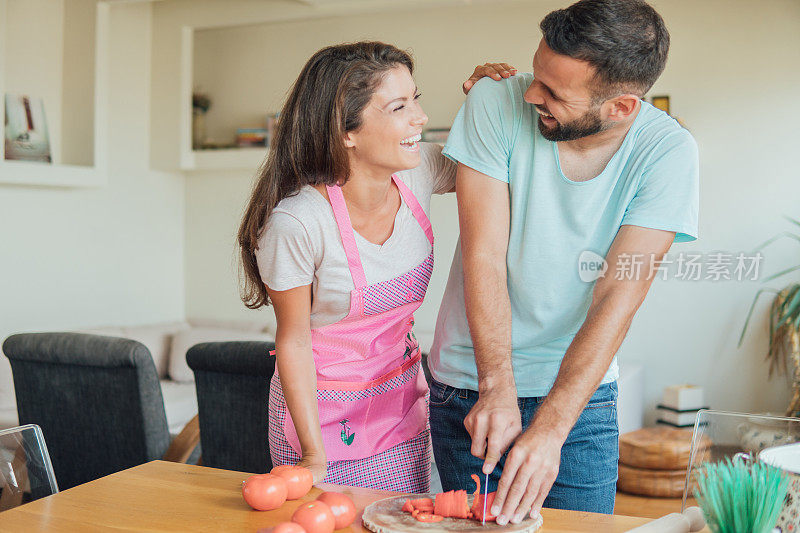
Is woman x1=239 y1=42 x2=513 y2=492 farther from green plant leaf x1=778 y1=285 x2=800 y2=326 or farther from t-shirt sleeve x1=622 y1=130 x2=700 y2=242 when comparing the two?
green plant leaf x1=778 y1=285 x2=800 y2=326

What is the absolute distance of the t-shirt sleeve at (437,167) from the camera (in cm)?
178

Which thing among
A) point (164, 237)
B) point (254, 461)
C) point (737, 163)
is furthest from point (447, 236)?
point (254, 461)

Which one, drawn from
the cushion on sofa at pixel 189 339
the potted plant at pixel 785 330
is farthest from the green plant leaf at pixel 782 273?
the cushion on sofa at pixel 189 339

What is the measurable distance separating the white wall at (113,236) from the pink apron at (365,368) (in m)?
3.20

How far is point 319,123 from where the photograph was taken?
161cm

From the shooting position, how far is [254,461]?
254 centimetres

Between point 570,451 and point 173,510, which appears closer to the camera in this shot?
point 173,510

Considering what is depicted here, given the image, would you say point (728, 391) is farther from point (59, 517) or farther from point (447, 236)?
point (59, 517)

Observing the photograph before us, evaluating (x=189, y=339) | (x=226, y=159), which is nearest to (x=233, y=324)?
(x=189, y=339)

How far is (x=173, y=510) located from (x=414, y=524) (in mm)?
352

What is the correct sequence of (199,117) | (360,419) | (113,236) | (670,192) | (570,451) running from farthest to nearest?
(199,117) < (113,236) < (360,419) < (570,451) < (670,192)

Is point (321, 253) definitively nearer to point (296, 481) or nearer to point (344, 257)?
point (344, 257)

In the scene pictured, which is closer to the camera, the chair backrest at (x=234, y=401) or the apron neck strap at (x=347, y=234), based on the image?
the apron neck strap at (x=347, y=234)

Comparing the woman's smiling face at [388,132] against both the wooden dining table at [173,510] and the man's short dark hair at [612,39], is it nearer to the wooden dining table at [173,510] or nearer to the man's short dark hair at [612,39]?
the man's short dark hair at [612,39]
